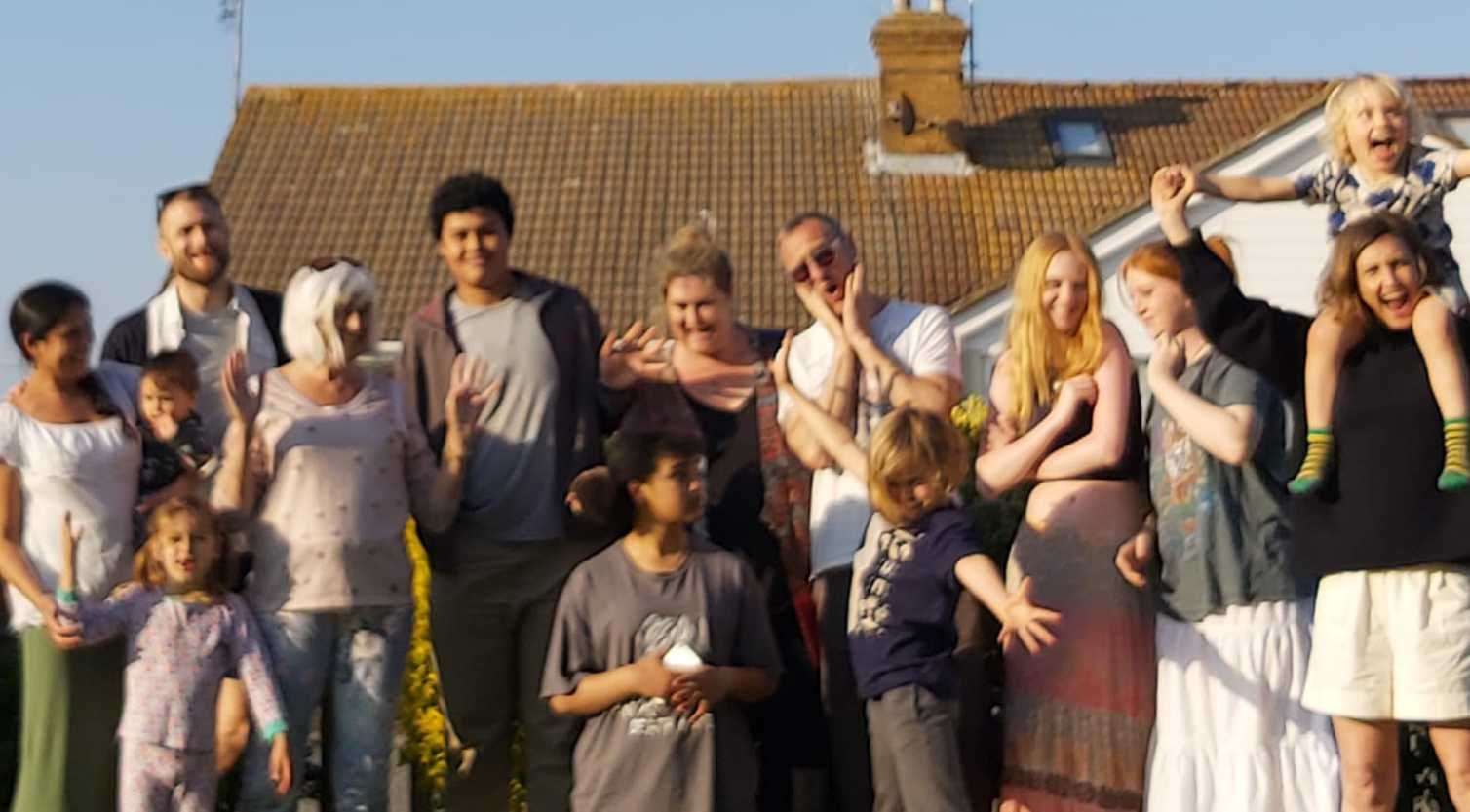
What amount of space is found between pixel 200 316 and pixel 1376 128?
3479 mm

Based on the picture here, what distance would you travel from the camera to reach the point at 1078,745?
5.82 meters

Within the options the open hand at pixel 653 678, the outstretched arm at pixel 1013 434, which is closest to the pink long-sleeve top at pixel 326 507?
the open hand at pixel 653 678

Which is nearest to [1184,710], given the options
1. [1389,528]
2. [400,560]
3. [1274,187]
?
[1389,528]

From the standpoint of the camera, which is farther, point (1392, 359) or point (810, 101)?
point (810, 101)

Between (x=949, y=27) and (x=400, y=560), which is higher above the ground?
(x=949, y=27)

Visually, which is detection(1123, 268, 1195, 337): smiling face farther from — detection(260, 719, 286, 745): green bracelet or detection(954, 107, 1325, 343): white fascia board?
detection(954, 107, 1325, 343): white fascia board

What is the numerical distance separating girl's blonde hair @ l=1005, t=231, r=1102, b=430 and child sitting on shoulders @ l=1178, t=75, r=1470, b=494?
0.43 meters

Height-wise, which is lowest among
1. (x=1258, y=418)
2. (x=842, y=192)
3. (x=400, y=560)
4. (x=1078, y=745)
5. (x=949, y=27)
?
(x=1078, y=745)

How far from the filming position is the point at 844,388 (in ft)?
20.2

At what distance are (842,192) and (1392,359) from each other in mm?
Result: 19890

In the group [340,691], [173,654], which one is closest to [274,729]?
[340,691]

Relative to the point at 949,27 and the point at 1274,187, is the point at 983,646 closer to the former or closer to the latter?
the point at 1274,187

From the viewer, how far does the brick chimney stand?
83.2 ft

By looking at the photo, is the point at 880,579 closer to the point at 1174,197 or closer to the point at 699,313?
the point at 699,313
